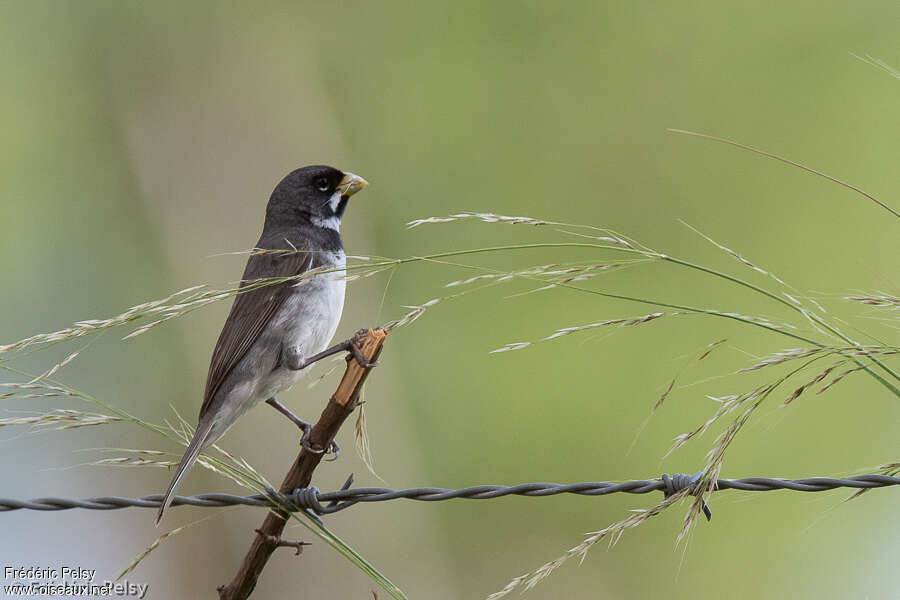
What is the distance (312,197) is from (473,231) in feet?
15.1

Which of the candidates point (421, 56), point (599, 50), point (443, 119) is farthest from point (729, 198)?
point (421, 56)

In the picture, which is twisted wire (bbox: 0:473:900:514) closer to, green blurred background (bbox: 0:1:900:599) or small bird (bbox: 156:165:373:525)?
small bird (bbox: 156:165:373:525)

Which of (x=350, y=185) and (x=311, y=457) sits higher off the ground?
(x=350, y=185)

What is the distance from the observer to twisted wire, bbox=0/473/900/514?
2709 mm

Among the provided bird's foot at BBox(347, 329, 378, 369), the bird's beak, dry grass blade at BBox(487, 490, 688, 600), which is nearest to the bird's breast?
the bird's beak

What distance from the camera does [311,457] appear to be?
2969 millimetres

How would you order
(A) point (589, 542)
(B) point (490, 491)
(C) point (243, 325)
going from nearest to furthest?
(A) point (589, 542)
(B) point (490, 491)
(C) point (243, 325)

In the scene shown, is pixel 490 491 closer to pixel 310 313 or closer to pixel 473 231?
pixel 310 313

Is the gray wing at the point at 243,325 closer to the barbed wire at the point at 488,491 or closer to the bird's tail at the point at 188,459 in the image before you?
the bird's tail at the point at 188,459

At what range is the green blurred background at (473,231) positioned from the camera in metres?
7.82

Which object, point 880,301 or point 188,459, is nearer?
point 880,301

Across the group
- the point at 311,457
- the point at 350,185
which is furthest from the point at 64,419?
the point at 350,185

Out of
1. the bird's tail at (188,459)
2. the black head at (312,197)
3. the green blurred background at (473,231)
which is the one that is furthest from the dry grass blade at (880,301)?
the green blurred background at (473,231)

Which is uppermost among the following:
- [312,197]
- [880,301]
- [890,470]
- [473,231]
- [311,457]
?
[880,301]
